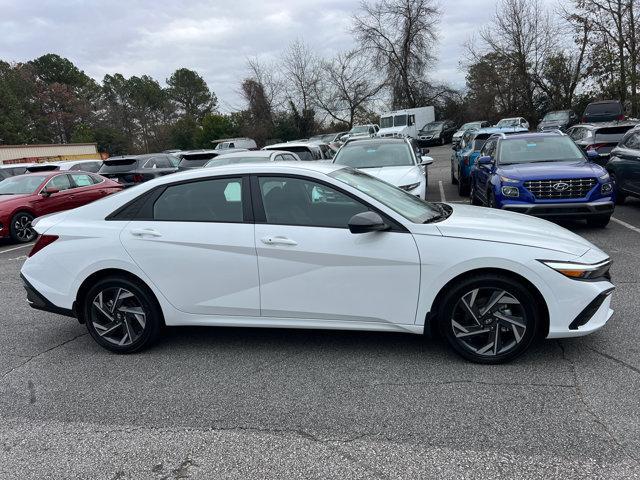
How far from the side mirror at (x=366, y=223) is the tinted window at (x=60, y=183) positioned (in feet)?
Answer: 33.6

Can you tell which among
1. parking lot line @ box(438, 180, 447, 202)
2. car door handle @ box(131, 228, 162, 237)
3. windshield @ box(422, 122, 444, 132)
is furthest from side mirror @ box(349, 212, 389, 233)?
windshield @ box(422, 122, 444, 132)

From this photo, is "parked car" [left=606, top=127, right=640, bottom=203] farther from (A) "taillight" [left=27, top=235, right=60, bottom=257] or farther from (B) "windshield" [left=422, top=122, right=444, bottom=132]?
(B) "windshield" [left=422, top=122, right=444, bottom=132]

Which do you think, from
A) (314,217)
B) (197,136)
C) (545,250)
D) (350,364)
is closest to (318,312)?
(350,364)

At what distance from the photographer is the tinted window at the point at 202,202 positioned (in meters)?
4.21

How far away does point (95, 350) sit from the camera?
4609 millimetres

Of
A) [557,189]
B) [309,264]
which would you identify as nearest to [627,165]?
[557,189]

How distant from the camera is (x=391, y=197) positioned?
173 inches

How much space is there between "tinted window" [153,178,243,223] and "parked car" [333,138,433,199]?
4.86 meters

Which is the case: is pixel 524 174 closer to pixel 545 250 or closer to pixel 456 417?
pixel 545 250

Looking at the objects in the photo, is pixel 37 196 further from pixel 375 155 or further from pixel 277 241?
pixel 277 241

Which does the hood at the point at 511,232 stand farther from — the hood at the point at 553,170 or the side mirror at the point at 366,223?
the hood at the point at 553,170

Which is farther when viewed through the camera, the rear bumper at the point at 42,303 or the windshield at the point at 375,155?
A: the windshield at the point at 375,155

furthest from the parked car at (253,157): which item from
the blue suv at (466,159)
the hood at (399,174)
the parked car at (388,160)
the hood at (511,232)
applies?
the hood at (511,232)

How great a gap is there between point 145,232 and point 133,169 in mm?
12026
